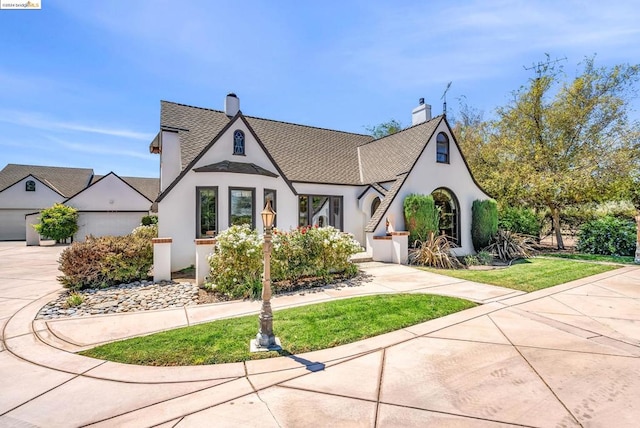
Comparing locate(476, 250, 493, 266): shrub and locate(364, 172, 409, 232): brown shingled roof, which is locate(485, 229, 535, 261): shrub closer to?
locate(476, 250, 493, 266): shrub

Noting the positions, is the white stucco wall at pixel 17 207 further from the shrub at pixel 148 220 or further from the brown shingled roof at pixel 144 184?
the shrub at pixel 148 220

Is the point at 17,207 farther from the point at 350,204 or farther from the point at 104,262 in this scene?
the point at 350,204

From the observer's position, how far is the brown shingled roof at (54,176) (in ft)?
106

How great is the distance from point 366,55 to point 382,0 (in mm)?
2713

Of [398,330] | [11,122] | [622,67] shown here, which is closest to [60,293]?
[398,330]

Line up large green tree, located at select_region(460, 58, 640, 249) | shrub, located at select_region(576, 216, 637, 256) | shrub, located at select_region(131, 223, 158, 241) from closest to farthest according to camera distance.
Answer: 1. shrub, located at select_region(131, 223, 158, 241)
2. shrub, located at select_region(576, 216, 637, 256)
3. large green tree, located at select_region(460, 58, 640, 249)

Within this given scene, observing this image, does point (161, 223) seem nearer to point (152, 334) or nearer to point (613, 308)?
point (152, 334)

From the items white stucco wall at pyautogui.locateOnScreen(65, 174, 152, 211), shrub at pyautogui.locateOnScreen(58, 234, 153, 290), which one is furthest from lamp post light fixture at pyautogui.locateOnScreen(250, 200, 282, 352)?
white stucco wall at pyautogui.locateOnScreen(65, 174, 152, 211)

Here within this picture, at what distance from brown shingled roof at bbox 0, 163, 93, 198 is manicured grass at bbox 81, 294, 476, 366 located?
3786 centimetres

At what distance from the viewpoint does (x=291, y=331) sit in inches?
209

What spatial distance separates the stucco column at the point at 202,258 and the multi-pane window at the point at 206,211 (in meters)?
2.86

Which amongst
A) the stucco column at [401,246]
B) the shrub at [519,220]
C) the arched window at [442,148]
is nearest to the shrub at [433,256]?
the stucco column at [401,246]

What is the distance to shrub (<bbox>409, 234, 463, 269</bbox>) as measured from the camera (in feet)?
41.4

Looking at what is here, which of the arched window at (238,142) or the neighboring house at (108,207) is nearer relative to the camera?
the arched window at (238,142)
